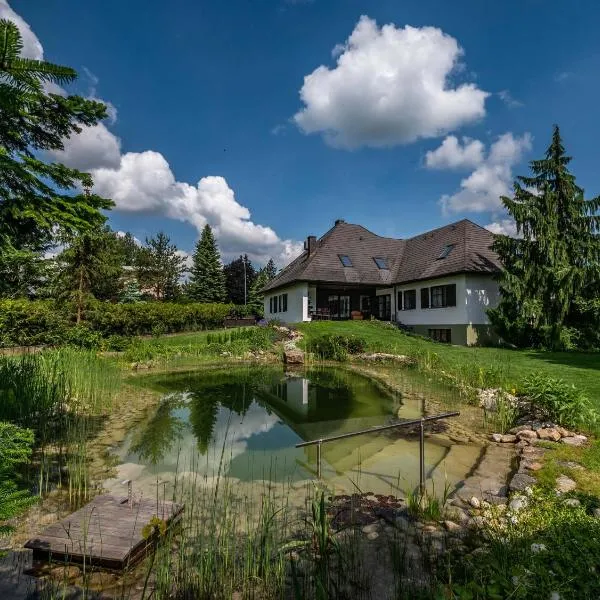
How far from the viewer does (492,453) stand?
20.7 ft

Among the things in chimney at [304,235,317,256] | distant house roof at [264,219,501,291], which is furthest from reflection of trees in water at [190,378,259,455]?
chimney at [304,235,317,256]

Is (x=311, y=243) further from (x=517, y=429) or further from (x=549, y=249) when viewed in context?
(x=517, y=429)

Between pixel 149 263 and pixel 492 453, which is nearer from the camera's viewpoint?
pixel 492 453

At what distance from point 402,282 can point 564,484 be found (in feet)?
75.1

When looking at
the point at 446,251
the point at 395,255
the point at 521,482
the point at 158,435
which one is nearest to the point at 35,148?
the point at 158,435

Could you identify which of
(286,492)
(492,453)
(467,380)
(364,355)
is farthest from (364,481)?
(364,355)

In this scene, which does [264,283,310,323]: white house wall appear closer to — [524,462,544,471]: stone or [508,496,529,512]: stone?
[524,462,544,471]: stone

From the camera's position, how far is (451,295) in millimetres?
22641

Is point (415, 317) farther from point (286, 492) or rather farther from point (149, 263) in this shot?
point (149, 263)

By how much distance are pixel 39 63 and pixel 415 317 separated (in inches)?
973

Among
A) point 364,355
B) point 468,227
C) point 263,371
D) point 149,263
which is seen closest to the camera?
point 263,371

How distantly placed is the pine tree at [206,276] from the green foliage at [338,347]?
3952cm

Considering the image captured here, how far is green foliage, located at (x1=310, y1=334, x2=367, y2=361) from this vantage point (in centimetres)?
1819

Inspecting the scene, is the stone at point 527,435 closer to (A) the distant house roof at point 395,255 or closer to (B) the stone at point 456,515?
(B) the stone at point 456,515
